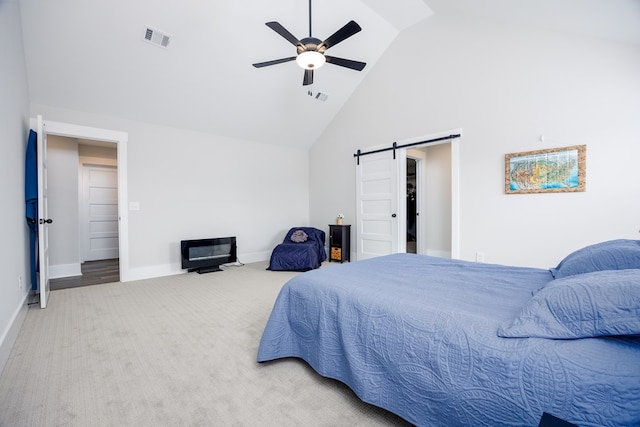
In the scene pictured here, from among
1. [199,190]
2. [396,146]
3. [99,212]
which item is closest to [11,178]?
[199,190]

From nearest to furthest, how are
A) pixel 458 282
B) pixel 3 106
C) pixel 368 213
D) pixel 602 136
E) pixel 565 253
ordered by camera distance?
1. pixel 458 282
2. pixel 3 106
3. pixel 602 136
4. pixel 565 253
5. pixel 368 213

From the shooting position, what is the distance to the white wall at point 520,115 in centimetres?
276

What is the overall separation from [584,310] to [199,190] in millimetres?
5095

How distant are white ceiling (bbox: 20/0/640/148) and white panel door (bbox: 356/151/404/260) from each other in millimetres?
1596

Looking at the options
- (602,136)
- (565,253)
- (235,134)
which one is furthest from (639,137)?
(235,134)

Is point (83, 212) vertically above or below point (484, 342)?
above

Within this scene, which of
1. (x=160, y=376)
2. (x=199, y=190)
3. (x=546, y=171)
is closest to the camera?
(x=160, y=376)

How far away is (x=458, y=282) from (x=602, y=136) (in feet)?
8.81

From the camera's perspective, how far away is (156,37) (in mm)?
3283

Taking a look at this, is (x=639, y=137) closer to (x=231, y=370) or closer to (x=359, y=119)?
(x=359, y=119)

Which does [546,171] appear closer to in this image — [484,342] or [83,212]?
[484,342]

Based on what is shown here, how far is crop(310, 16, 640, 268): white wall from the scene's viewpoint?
109 inches

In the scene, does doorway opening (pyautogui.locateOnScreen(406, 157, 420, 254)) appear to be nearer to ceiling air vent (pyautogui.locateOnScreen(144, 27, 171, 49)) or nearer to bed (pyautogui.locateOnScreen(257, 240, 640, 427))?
bed (pyautogui.locateOnScreen(257, 240, 640, 427))

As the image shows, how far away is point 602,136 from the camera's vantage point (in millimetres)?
2830
